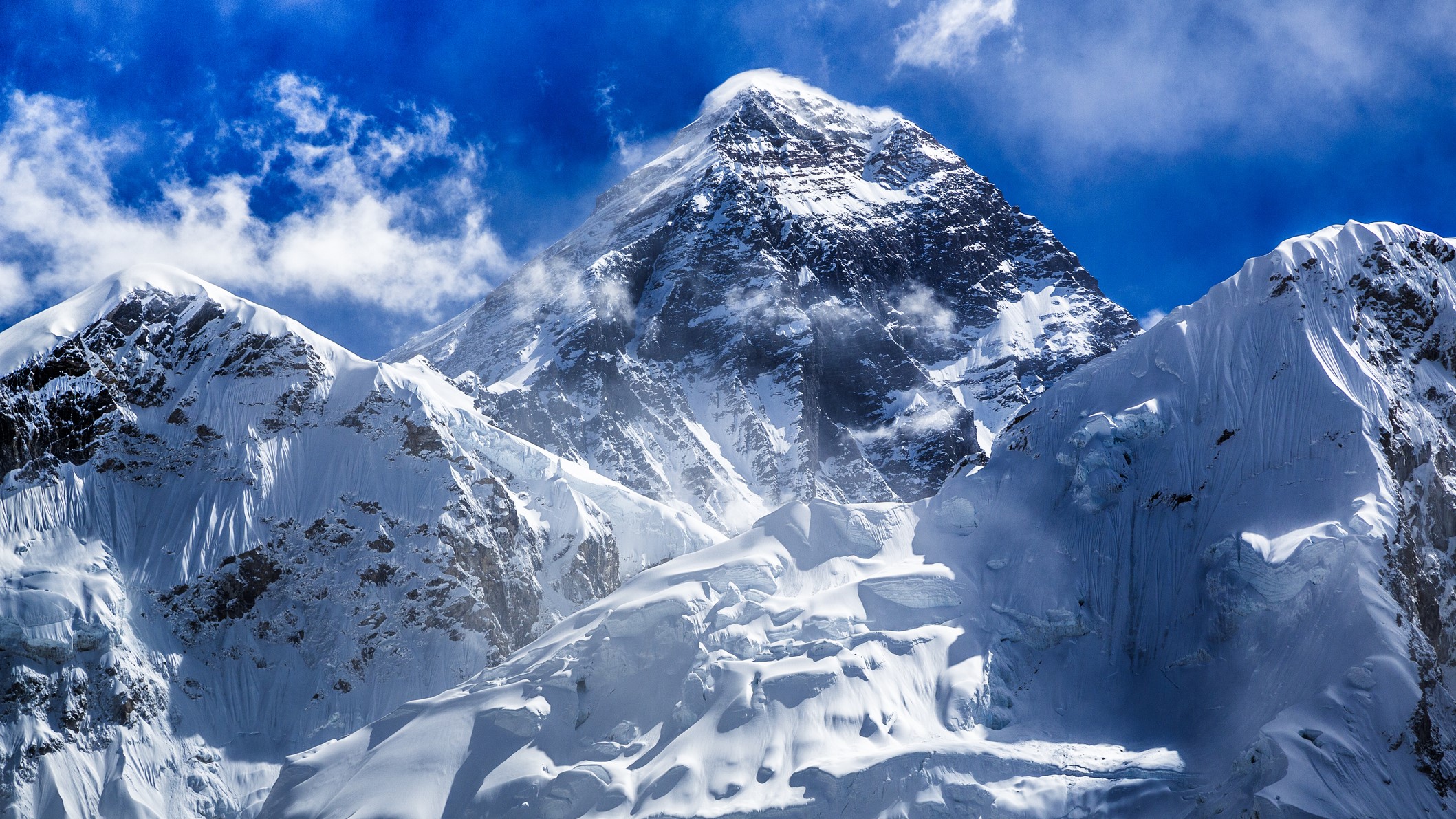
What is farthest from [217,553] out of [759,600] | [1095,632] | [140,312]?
[1095,632]

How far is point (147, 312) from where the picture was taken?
101062 mm

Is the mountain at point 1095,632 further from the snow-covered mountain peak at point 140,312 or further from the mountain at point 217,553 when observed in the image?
the snow-covered mountain peak at point 140,312

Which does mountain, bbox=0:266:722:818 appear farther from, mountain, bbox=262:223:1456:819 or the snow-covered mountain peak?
mountain, bbox=262:223:1456:819

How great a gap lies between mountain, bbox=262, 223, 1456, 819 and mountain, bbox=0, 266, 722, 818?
22.0 m

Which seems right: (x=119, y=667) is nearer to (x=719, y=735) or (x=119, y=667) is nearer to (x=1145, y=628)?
(x=719, y=735)

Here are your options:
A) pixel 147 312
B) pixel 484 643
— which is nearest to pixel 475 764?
pixel 484 643

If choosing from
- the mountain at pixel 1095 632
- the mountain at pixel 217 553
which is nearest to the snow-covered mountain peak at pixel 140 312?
the mountain at pixel 217 553

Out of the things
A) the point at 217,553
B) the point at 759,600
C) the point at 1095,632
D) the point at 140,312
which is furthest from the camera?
the point at 140,312

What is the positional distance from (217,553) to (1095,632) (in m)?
69.1

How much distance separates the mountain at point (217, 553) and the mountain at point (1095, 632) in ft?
72.1

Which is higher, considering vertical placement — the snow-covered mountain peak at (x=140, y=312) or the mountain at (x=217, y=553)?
the snow-covered mountain peak at (x=140, y=312)

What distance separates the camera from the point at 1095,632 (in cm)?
6750

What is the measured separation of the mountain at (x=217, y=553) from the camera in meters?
82.1

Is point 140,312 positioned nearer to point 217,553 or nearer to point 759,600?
point 217,553
